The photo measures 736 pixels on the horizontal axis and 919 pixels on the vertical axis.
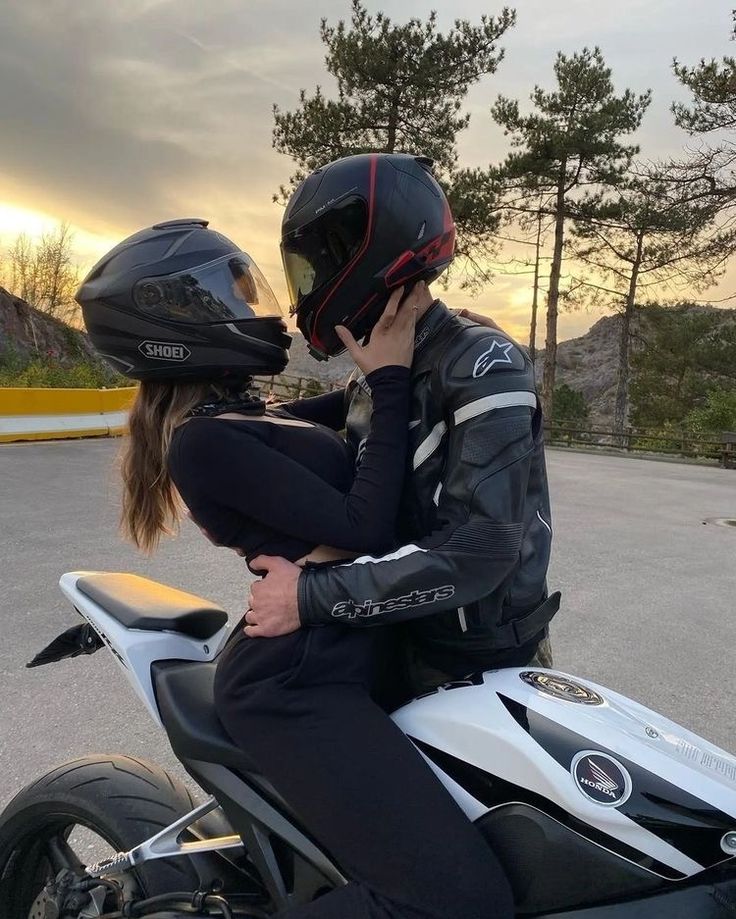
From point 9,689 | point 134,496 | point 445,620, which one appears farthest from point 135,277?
point 9,689

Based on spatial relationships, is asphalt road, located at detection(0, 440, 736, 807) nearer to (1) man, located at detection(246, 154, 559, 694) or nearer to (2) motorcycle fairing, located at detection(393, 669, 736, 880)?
(1) man, located at detection(246, 154, 559, 694)

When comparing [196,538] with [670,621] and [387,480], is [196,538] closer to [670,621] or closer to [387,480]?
[670,621]

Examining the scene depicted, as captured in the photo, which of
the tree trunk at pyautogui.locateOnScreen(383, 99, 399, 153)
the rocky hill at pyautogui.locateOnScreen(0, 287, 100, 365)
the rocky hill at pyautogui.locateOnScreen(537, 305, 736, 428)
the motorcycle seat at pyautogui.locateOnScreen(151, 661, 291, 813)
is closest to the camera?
the motorcycle seat at pyautogui.locateOnScreen(151, 661, 291, 813)

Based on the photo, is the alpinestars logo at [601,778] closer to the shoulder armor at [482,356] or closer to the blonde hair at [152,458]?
the shoulder armor at [482,356]

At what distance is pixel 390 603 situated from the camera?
1.48 meters

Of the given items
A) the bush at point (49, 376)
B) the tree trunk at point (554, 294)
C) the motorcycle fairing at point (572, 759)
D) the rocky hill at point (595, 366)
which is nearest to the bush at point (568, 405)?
the tree trunk at point (554, 294)

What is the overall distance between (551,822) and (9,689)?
314 cm

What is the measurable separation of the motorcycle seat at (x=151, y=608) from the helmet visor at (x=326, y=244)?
2.87 ft

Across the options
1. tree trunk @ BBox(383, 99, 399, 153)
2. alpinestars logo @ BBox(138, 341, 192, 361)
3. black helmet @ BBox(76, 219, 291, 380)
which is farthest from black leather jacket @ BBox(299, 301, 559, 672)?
tree trunk @ BBox(383, 99, 399, 153)

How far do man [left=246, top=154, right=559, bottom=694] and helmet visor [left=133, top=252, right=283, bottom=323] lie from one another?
Result: 132 mm

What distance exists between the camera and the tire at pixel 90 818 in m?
1.70

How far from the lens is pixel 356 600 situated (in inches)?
58.3

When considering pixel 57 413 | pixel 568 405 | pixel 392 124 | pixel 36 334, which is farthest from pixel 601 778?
pixel 568 405

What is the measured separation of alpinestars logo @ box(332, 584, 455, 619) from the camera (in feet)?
4.83
